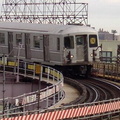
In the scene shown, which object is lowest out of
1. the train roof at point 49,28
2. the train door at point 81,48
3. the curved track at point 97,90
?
the curved track at point 97,90

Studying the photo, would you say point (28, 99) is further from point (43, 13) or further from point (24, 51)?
point (43, 13)

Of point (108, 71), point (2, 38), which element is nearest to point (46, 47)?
point (2, 38)

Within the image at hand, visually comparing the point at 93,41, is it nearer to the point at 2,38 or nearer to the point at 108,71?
the point at 108,71

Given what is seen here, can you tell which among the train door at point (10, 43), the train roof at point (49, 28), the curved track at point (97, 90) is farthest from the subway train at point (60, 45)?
the curved track at point (97, 90)

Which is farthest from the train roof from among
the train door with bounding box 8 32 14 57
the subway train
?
the train door with bounding box 8 32 14 57

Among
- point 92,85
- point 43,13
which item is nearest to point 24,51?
point 92,85

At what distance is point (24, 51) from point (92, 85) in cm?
697

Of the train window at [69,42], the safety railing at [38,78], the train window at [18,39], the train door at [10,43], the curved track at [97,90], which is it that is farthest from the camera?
the train door at [10,43]

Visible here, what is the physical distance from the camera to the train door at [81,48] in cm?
2897

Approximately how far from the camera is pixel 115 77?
2998cm

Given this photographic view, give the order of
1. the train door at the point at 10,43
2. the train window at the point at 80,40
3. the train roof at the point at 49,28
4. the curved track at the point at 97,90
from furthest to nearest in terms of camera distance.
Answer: the train door at the point at 10,43, the train window at the point at 80,40, the train roof at the point at 49,28, the curved track at the point at 97,90

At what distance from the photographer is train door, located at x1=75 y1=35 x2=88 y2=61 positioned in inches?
1141

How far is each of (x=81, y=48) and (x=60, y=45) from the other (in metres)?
1.96

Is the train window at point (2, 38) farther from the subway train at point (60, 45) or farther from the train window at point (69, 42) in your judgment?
the train window at point (69, 42)
